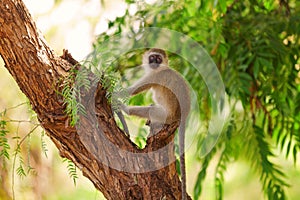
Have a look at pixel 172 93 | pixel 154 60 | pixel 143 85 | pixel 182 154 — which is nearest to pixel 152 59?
pixel 154 60

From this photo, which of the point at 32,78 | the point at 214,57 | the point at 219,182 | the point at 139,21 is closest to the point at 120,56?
the point at 139,21

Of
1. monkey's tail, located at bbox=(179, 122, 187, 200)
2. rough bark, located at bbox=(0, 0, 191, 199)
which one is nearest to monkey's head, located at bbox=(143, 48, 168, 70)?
monkey's tail, located at bbox=(179, 122, 187, 200)

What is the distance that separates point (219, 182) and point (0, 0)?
1.85 metres

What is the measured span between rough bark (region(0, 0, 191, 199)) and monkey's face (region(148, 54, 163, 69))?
2.88ft

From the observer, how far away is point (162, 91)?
296 centimetres

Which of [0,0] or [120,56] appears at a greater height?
[120,56]

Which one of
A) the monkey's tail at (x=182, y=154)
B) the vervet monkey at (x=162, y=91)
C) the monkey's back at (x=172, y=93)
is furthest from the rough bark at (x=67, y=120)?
the monkey's back at (x=172, y=93)

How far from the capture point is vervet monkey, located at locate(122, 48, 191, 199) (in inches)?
106

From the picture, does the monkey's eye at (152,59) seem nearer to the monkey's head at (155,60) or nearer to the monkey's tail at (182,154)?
the monkey's head at (155,60)

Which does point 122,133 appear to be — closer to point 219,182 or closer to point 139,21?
point 139,21

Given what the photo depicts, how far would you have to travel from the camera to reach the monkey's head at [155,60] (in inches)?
120

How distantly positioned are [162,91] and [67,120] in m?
0.93

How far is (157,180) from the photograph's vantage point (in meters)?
2.17

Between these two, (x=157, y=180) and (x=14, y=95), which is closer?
(x=157, y=180)
